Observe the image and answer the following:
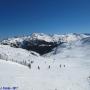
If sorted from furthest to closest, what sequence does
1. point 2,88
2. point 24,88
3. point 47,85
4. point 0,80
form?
1. point 47,85
2. point 0,80
3. point 24,88
4. point 2,88

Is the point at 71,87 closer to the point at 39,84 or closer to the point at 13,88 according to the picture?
the point at 39,84

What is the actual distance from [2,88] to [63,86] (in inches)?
414

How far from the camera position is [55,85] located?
27812mm

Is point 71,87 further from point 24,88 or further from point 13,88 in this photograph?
point 13,88

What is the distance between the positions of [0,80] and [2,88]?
402 cm

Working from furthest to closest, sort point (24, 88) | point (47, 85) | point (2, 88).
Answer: point (47, 85), point (24, 88), point (2, 88)

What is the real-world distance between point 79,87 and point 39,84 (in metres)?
6.49

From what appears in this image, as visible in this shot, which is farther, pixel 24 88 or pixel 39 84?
pixel 39 84

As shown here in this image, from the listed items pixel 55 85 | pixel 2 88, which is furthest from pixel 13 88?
pixel 55 85

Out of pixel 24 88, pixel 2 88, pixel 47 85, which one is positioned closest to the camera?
pixel 2 88

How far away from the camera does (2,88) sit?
21594 millimetres

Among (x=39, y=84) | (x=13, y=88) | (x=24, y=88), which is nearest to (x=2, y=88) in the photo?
(x=13, y=88)

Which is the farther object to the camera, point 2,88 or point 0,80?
point 0,80

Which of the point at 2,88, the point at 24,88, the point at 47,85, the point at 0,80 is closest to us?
the point at 2,88
